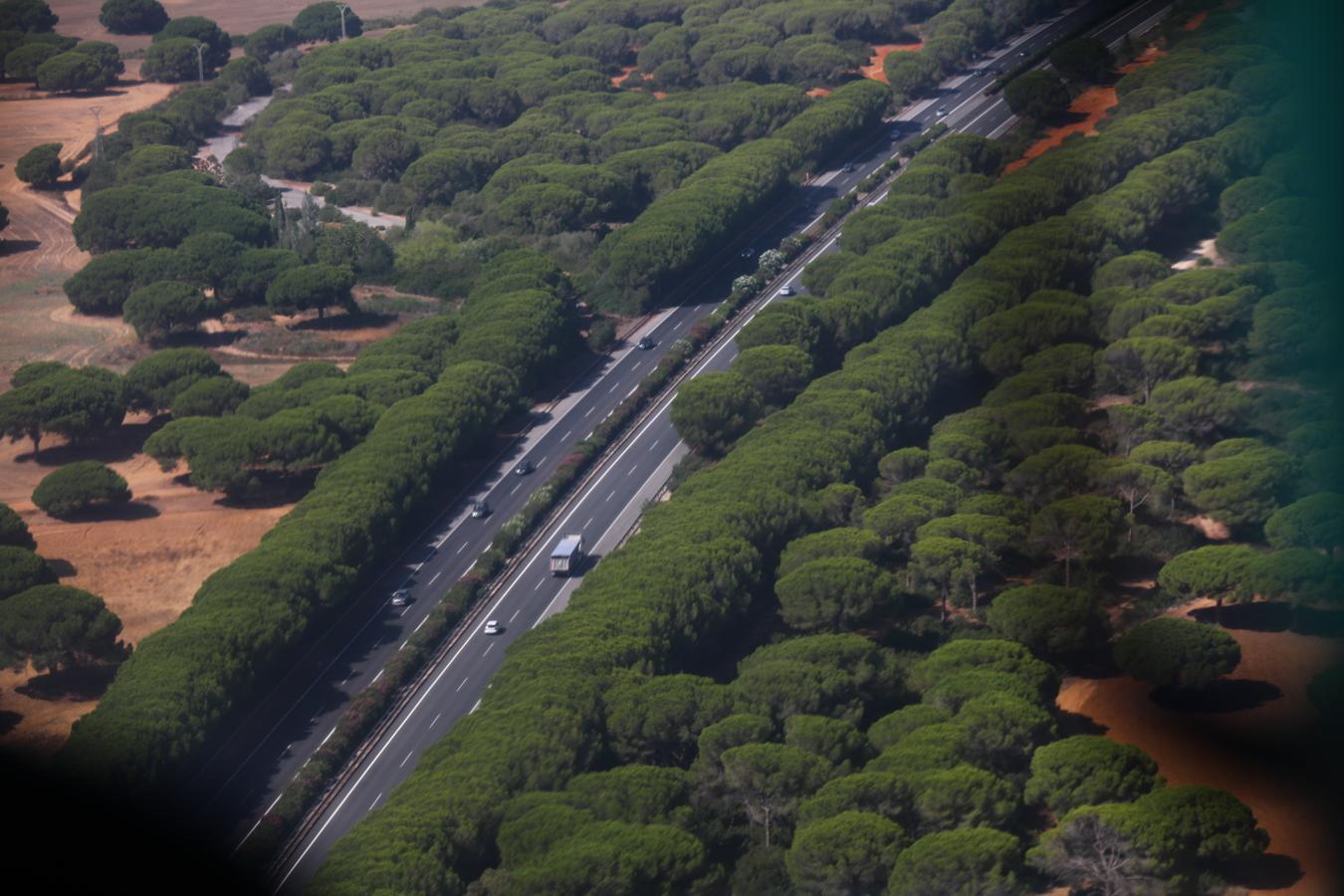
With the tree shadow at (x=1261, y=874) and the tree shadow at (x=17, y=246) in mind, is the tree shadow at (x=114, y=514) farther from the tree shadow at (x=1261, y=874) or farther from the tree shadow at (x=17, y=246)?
the tree shadow at (x=1261, y=874)

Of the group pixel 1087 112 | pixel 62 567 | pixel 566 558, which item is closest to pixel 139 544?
pixel 62 567

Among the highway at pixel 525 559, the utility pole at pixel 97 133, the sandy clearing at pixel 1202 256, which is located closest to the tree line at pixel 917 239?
the highway at pixel 525 559

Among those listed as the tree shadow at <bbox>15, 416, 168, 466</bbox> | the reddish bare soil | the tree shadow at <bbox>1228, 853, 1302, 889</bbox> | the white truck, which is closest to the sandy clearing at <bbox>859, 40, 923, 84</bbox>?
the reddish bare soil

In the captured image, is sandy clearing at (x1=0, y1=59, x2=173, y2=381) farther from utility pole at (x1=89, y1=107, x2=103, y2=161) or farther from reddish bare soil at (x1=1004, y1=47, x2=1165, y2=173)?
reddish bare soil at (x1=1004, y1=47, x2=1165, y2=173)

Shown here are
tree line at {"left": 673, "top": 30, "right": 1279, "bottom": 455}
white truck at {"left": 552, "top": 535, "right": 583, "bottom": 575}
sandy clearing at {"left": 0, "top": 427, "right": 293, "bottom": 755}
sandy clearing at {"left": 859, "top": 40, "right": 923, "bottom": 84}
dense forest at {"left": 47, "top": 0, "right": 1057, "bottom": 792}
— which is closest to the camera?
dense forest at {"left": 47, "top": 0, "right": 1057, "bottom": 792}

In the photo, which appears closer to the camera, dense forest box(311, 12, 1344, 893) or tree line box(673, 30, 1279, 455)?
dense forest box(311, 12, 1344, 893)
